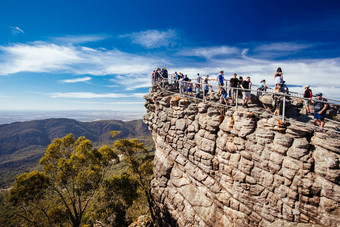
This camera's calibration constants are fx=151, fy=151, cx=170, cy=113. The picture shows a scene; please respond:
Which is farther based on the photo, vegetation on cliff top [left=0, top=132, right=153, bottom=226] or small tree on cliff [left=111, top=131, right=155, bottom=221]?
small tree on cliff [left=111, top=131, right=155, bottom=221]

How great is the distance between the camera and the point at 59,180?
15484 millimetres

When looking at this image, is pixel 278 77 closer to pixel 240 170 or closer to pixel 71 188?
pixel 240 170

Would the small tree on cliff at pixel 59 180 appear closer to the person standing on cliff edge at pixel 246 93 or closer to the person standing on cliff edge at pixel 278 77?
the person standing on cliff edge at pixel 246 93

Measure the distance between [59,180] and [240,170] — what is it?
676 inches

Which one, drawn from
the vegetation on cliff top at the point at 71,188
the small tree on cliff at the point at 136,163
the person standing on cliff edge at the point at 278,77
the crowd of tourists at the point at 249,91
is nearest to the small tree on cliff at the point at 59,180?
the vegetation on cliff top at the point at 71,188

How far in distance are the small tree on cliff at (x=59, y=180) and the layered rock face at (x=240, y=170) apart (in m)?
7.59

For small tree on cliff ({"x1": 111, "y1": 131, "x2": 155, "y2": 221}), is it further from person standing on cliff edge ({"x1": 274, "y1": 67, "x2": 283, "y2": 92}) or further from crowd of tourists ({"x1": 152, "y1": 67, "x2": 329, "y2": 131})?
person standing on cliff edge ({"x1": 274, "y1": 67, "x2": 283, "y2": 92})

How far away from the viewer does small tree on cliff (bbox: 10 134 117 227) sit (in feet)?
43.5

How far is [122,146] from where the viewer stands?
68.3 ft

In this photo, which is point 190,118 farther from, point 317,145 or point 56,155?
point 56,155

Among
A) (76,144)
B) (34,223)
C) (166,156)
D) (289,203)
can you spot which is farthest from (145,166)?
(289,203)

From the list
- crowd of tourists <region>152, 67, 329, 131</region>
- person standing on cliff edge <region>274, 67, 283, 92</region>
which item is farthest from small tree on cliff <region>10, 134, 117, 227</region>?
person standing on cliff edge <region>274, 67, 283, 92</region>

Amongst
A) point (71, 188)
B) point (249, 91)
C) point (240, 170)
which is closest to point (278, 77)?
point (249, 91)

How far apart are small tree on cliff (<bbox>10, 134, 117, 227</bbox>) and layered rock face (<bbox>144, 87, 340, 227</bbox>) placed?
7.59 meters
